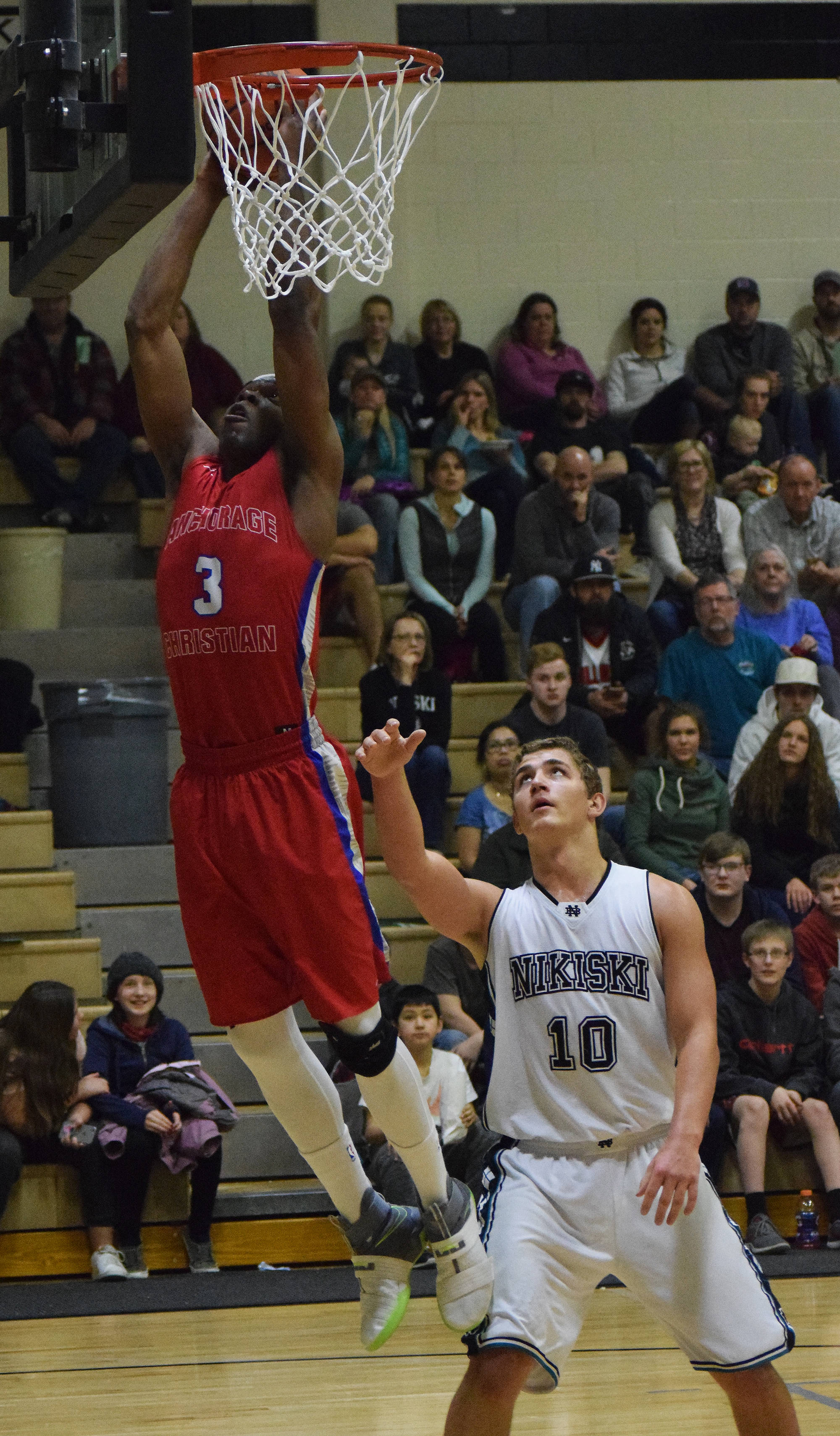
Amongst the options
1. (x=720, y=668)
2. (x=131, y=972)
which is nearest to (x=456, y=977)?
(x=131, y=972)

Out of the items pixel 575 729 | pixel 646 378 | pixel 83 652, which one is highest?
pixel 646 378

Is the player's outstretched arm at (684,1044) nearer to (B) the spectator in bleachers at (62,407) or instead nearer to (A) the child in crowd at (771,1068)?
(A) the child in crowd at (771,1068)

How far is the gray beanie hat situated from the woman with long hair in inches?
114

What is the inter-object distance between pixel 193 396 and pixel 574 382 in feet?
7.80

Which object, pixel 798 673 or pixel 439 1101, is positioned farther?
pixel 798 673

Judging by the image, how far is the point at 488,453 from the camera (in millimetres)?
11156

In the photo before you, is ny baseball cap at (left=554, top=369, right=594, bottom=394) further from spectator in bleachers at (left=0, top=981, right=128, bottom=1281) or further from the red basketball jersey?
the red basketball jersey

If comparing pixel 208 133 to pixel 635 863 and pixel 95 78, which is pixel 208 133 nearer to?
pixel 95 78

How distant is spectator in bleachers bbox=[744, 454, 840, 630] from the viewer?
34.6 ft

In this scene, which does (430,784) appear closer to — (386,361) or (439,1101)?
(439,1101)

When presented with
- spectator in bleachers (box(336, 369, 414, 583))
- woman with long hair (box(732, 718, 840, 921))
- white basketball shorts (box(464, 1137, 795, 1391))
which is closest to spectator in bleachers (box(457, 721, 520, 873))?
woman with long hair (box(732, 718, 840, 921))

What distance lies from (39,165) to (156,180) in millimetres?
541

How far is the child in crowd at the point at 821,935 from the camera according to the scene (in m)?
8.30

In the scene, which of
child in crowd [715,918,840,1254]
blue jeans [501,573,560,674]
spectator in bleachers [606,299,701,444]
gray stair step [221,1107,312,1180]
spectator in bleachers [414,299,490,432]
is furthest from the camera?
spectator in bleachers [606,299,701,444]
